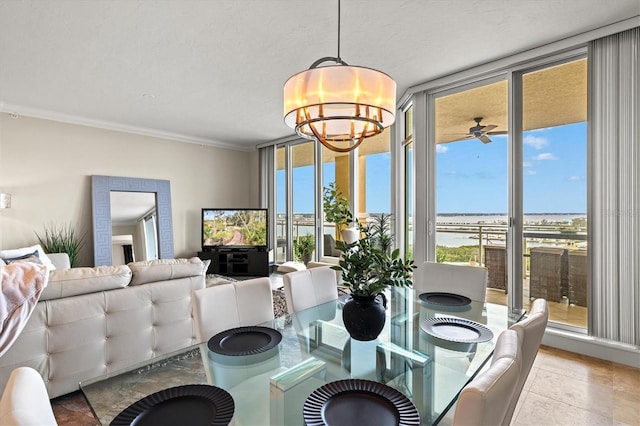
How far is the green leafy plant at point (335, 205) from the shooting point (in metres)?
5.00

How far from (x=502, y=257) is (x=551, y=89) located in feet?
5.41

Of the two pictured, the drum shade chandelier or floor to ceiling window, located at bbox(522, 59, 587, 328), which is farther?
floor to ceiling window, located at bbox(522, 59, 587, 328)

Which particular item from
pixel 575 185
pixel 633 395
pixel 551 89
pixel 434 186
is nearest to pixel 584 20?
pixel 551 89

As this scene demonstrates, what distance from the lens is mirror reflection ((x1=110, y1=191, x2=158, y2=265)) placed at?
200 inches

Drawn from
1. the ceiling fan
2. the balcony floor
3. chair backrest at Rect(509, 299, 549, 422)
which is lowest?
the balcony floor

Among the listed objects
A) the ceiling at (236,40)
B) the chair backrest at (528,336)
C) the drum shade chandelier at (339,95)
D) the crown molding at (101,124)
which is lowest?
the chair backrest at (528,336)

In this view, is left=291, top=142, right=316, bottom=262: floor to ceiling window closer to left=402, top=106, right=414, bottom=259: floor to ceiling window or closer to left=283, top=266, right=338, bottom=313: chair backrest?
left=402, top=106, right=414, bottom=259: floor to ceiling window

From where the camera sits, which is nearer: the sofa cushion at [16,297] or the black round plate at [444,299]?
the sofa cushion at [16,297]

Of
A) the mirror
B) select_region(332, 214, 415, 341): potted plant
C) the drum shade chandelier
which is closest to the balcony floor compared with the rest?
select_region(332, 214, 415, 341): potted plant

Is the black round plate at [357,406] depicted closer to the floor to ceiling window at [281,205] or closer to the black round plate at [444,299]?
the black round plate at [444,299]

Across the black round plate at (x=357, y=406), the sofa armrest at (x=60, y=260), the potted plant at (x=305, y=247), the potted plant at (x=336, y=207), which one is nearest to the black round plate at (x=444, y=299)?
the black round plate at (x=357, y=406)

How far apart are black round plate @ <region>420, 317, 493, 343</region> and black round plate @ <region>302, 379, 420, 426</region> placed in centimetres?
64

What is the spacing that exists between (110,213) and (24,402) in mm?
5081

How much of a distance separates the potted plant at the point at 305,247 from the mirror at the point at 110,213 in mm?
2246
